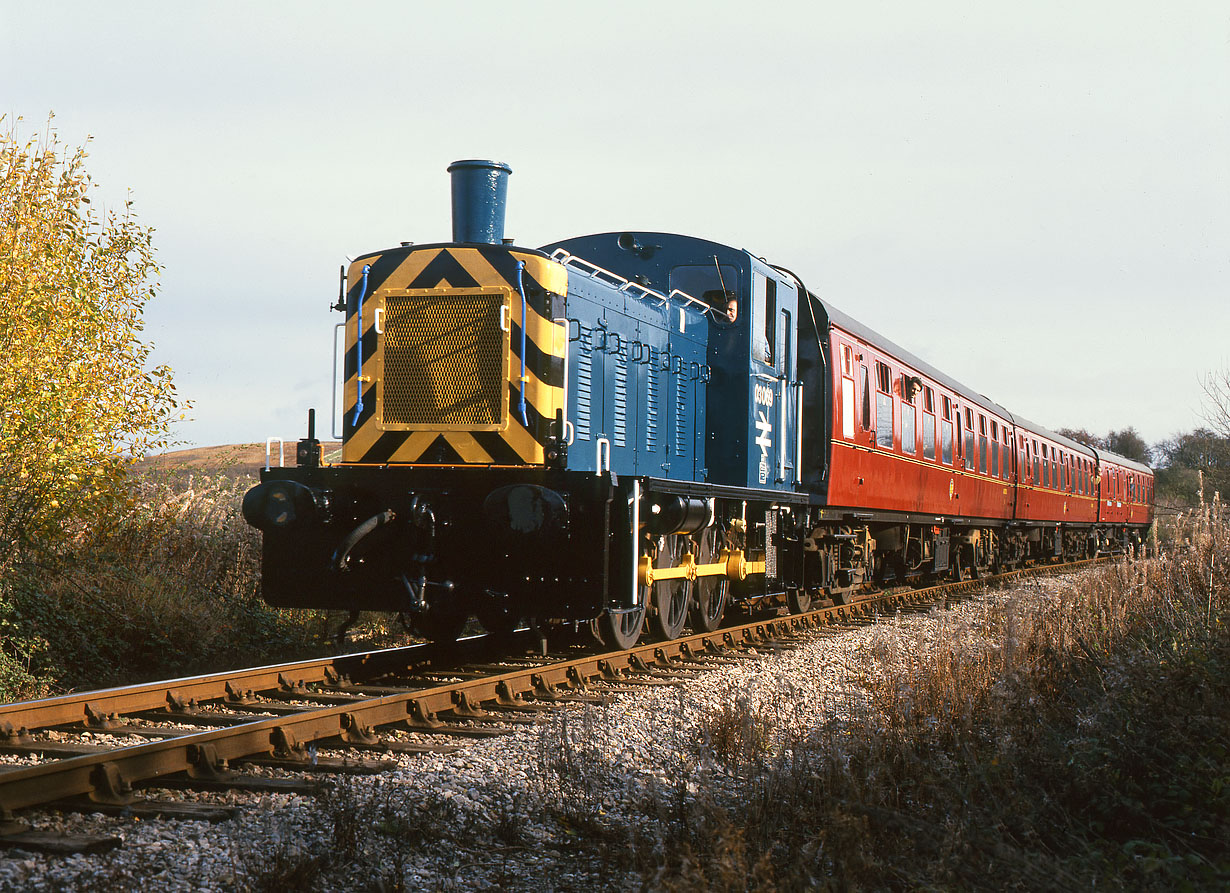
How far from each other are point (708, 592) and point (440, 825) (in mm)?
6344

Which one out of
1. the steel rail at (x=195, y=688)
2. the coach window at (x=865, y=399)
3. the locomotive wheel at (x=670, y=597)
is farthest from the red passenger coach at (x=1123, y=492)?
the steel rail at (x=195, y=688)

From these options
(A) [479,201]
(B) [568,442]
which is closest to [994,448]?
(B) [568,442]

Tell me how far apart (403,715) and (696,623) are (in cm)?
460

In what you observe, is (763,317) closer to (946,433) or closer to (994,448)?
(946,433)

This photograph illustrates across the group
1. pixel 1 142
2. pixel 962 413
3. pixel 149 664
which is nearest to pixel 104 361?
pixel 1 142

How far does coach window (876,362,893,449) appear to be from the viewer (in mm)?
13844

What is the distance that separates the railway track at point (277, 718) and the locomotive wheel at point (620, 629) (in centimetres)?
20

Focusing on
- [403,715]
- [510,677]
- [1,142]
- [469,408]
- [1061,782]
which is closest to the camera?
[1061,782]

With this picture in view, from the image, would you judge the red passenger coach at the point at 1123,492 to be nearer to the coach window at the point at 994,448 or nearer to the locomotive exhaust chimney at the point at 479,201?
the coach window at the point at 994,448

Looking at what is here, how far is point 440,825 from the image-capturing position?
4129 millimetres

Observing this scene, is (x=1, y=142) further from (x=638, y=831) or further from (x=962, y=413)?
(x=962, y=413)

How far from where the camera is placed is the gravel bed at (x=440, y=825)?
360 cm

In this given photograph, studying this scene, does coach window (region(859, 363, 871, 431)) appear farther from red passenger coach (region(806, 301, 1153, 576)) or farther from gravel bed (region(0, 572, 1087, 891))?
gravel bed (region(0, 572, 1087, 891))

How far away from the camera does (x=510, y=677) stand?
23.4ft
